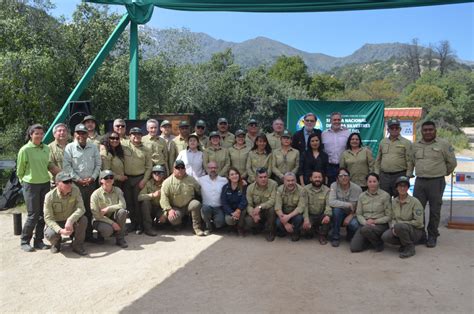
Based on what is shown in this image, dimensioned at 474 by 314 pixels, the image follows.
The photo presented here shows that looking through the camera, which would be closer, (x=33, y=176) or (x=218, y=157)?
(x=33, y=176)

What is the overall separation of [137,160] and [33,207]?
5.21ft

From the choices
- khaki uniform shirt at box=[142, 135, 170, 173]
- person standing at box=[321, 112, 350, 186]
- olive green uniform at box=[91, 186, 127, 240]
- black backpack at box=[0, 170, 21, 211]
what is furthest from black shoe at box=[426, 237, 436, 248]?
black backpack at box=[0, 170, 21, 211]

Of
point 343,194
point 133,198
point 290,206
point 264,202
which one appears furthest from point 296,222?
point 133,198

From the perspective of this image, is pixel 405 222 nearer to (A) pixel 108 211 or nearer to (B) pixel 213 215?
(B) pixel 213 215

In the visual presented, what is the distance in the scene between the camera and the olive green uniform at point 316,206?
245 inches

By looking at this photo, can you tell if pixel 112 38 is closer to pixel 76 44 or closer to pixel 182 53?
pixel 76 44

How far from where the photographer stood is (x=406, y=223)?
5.59 meters

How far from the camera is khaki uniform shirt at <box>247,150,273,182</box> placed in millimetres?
6711

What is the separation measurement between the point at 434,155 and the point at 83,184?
4797 mm

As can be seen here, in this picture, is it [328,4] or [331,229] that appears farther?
[328,4]

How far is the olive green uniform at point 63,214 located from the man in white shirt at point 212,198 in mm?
1749

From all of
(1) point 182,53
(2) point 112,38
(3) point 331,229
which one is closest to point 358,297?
(3) point 331,229

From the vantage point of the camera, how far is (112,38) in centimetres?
780

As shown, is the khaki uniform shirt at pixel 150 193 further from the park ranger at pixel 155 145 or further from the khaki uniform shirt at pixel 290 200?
the khaki uniform shirt at pixel 290 200
